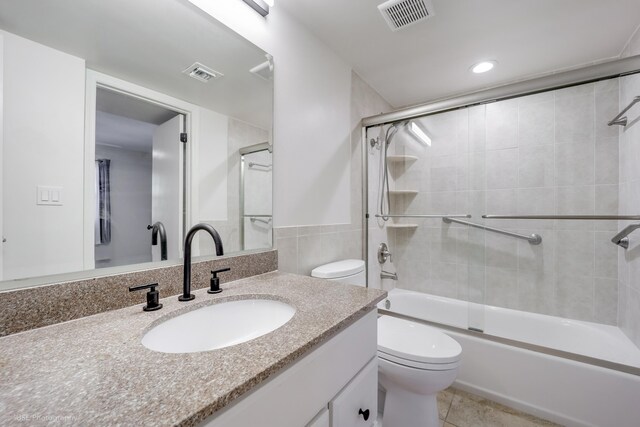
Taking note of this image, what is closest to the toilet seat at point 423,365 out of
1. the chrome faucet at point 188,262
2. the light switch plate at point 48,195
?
the chrome faucet at point 188,262

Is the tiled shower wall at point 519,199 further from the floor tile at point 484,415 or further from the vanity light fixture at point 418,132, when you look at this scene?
the floor tile at point 484,415

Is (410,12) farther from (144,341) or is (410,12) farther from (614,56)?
(144,341)

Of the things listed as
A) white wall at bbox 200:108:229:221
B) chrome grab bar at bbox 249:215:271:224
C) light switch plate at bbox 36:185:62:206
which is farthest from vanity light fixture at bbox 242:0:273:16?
light switch plate at bbox 36:185:62:206

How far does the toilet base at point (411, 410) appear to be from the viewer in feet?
4.13

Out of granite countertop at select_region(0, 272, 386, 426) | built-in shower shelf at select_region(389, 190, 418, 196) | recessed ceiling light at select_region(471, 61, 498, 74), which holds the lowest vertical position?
granite countertop at select_region(0, 272, 386, 426)

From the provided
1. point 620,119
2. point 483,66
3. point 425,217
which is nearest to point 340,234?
point 425,217

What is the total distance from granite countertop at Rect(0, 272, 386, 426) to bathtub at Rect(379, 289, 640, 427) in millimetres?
1318

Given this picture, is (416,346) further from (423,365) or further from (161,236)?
(161,236)

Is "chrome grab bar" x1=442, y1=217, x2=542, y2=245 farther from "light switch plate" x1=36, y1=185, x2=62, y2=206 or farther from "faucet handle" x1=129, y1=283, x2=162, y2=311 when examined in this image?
"light switch plate" x1=36, y1=185, x2=62, y2=206

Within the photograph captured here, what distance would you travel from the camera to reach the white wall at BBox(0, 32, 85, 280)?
0.64 metres

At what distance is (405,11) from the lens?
4.58 feet

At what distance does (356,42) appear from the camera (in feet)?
5.57

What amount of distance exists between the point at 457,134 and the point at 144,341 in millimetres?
2466

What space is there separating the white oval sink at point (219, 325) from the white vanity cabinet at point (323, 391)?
217 millimetres
